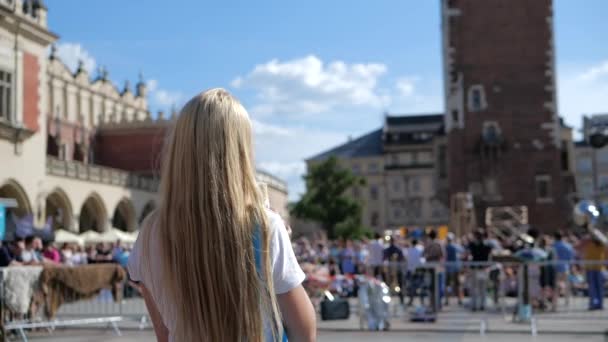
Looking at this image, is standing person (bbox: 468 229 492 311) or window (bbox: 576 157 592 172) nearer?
standing person (bbox: 468 229 492 311)

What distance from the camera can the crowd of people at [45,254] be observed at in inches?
580

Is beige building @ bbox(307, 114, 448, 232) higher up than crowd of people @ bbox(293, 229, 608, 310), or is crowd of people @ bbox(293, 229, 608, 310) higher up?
beige building @ bbox(307, 114, 448, 232)

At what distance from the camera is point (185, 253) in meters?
2.37

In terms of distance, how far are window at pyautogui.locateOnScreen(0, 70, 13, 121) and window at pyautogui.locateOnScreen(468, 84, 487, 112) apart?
24.5 meters

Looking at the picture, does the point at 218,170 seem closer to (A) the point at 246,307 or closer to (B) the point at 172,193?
(B) the point at 172,193

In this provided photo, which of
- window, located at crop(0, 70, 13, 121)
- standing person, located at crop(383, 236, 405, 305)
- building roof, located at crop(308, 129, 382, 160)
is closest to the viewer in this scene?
standing person, located at crop(383, 236, 405, 305)

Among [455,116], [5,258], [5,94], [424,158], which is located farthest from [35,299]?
[424,158]

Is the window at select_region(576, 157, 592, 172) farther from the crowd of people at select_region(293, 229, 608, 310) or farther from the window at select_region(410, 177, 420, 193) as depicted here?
the crowd of people at select_region(293, 229, 608, 310)

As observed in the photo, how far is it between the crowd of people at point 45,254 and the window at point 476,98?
25.0 metres

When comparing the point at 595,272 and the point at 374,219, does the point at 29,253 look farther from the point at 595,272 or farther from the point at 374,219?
the point at 374,219

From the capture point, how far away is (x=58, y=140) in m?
52.8

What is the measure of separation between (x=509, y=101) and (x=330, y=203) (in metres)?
31.6

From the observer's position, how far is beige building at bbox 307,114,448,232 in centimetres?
9862

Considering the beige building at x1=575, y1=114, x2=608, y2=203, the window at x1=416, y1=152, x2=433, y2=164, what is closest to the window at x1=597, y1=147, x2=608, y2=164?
the beige building at x1=575, y1=114, x2=608, y2=203
